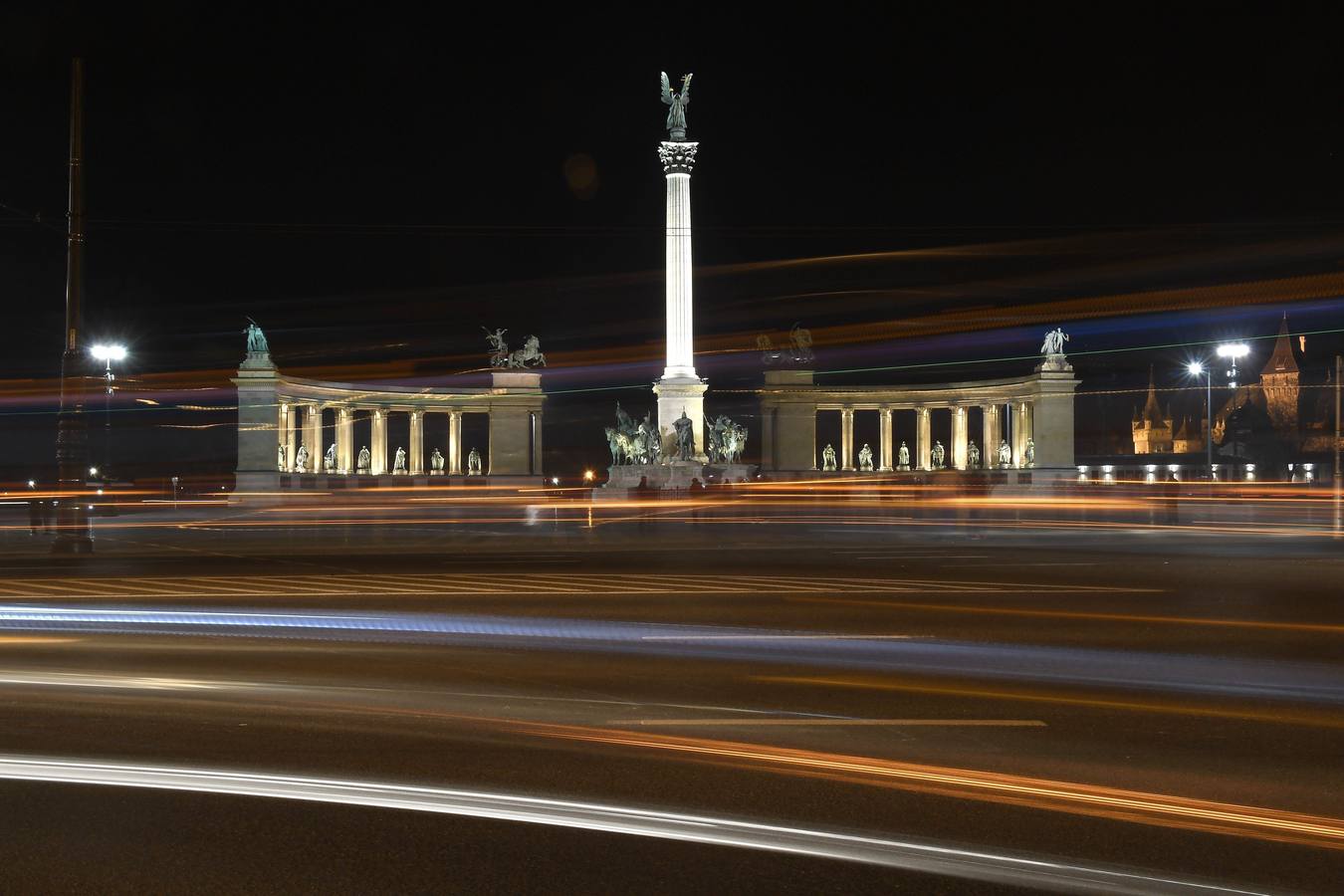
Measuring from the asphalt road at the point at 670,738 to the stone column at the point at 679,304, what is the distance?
4335 cm

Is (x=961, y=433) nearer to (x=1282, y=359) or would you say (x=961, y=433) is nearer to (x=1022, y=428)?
(x=1022, y=428)

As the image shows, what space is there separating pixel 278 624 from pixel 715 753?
26.3ft

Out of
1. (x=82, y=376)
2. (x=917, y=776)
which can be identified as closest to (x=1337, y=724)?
(x=917, y=776)

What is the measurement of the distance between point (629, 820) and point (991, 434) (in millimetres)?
75103

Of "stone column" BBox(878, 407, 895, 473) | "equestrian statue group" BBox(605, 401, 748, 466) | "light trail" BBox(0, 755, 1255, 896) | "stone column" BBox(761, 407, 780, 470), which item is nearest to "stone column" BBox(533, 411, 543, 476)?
"equestrian statue group" BBox(605, 401, 748, 466)

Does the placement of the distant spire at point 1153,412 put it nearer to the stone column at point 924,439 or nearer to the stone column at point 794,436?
the stone column at point 924,439

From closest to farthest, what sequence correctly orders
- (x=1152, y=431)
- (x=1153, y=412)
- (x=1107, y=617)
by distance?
1. (x=1107, y=617)
2. (x=1152, y=431)
3. (x=1153, y=412)

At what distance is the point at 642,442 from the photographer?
207 feet

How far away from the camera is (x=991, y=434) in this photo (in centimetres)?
7881

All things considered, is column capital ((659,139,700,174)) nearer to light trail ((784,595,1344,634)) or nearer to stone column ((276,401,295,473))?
stone column ((276,401,295,473))

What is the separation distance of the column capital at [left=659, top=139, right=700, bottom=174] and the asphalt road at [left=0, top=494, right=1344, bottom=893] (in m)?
44.9

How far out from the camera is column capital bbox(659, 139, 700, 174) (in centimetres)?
6078

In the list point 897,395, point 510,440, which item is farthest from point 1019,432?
point 510,440

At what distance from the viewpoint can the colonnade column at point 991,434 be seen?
78.1 metres
